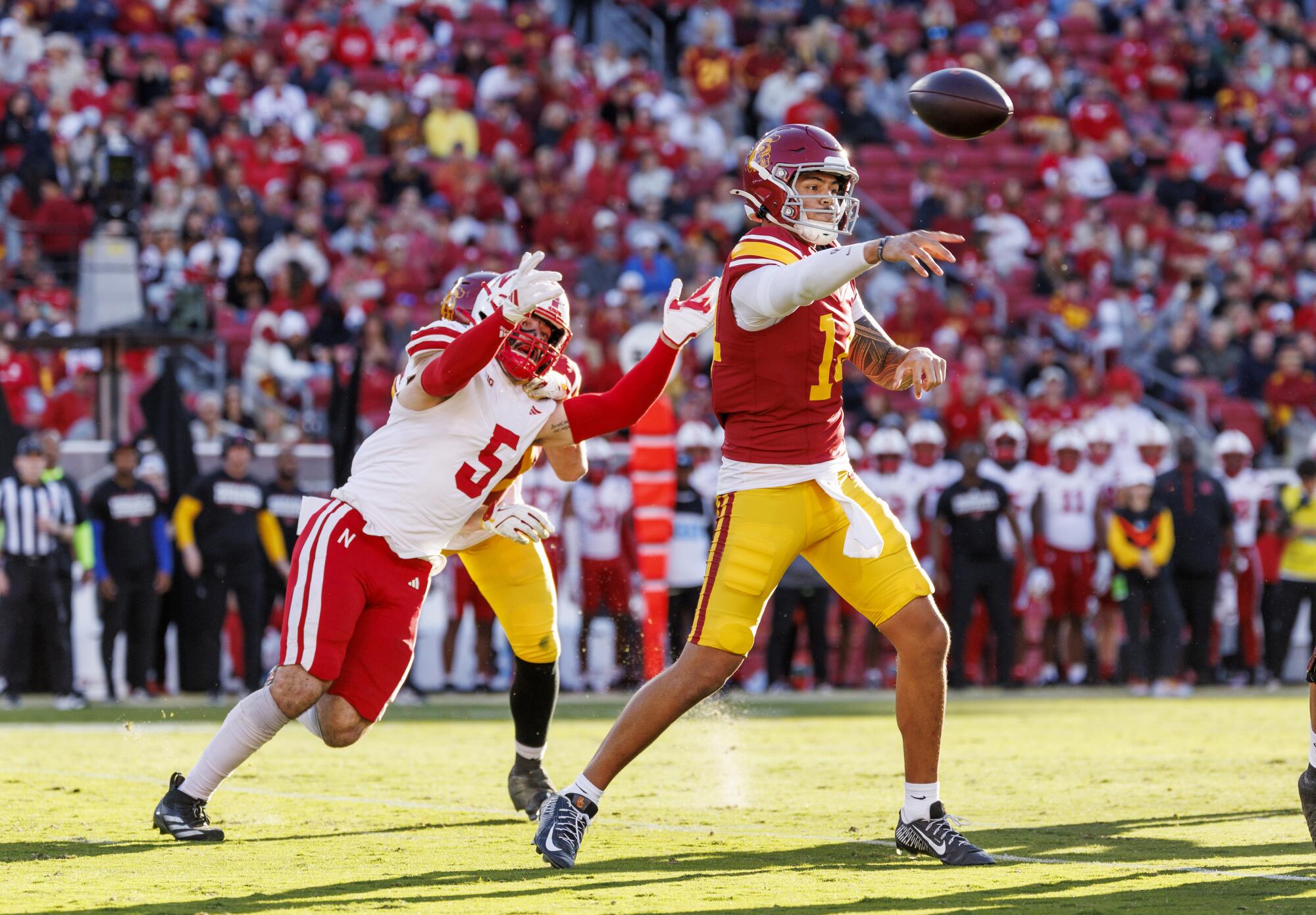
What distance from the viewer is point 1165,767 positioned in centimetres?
812

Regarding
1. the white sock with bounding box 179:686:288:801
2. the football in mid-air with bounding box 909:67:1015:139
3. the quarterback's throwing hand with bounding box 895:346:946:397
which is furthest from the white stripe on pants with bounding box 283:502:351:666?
the football in mid-air with bounding box 909:67:1015:139

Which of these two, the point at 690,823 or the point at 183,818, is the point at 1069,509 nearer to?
the point at 690,823

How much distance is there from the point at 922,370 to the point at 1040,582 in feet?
28.9

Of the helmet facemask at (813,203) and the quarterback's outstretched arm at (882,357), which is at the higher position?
the helmet facemask at (813,203)

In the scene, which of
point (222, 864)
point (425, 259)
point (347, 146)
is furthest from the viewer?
point (347, 146)

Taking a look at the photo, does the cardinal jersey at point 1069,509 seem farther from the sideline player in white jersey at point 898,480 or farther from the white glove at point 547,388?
the white glove at point 547,388

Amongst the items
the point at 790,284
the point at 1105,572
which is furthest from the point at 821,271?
the point at 1105,572

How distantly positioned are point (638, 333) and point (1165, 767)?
6.48 meters

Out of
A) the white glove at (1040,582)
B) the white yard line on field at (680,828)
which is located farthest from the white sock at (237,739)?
the white glove at (1040,582)

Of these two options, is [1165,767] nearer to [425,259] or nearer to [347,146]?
[425,259]

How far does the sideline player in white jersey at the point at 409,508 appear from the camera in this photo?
5.60 meters

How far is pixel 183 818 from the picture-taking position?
18.9 feet

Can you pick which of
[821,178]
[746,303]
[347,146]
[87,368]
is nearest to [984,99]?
[821,178]

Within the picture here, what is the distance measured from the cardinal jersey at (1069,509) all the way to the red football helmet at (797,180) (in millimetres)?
8662
